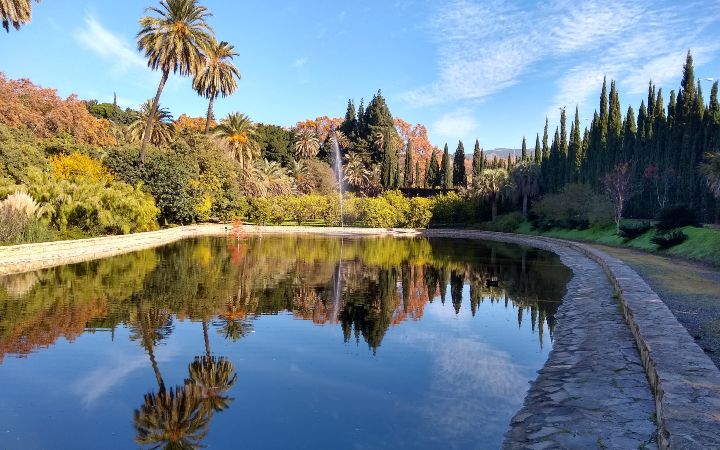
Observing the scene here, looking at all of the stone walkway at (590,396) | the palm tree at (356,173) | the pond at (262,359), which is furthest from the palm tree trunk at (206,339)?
the palm tree at (356,173)

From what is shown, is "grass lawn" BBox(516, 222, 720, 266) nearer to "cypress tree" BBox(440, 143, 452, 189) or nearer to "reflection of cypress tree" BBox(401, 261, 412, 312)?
"reflection of cypress tree" BBox(401, 261, 412, 312)

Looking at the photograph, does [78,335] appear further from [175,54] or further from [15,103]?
[15,103]

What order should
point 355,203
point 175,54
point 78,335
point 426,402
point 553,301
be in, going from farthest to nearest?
point 355,203, point 175,54, point 553,301, point 78,335, point 426,402

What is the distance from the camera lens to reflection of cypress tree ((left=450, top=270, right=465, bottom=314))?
1329 cm

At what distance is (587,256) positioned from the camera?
23.4 metres

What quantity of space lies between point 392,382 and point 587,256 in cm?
1906

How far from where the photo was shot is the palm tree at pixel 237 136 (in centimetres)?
5066

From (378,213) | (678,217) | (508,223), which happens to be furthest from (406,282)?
(378,213)

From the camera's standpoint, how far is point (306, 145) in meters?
69.2

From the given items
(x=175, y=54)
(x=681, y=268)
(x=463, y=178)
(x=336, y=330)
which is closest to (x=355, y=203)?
(x=463, y=178)

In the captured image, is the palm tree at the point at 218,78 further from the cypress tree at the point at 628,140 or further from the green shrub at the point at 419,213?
the cypress tree at the point at 628,140

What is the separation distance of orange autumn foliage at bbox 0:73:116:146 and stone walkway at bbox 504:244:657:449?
149 ft

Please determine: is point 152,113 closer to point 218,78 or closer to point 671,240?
point 218,78

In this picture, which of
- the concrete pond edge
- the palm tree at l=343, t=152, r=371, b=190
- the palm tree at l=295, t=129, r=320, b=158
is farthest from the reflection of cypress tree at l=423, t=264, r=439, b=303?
the palm tree at l=295, t=129, r=320, b=158
